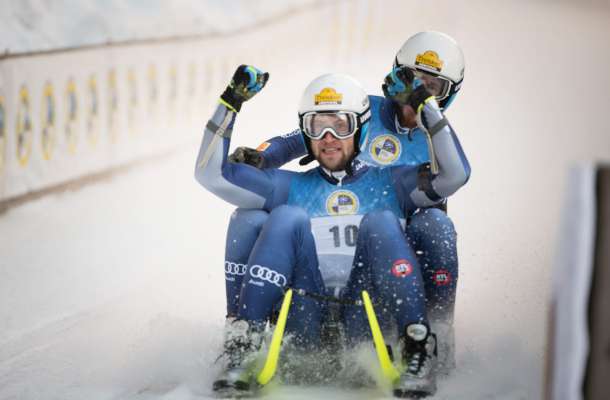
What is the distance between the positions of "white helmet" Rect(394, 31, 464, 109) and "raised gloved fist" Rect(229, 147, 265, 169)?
96 centimetres

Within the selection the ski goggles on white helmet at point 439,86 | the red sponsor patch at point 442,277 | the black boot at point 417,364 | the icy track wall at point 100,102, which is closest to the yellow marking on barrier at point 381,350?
the black boot at point 417,364

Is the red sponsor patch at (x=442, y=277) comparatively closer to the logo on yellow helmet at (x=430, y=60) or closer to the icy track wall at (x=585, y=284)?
the logo on yellow helmet at (x=430, y=60)

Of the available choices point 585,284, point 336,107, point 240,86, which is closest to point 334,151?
point 336,107

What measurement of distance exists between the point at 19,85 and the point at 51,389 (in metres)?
3.25

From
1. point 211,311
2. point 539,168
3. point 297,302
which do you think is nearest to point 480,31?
point 539,168

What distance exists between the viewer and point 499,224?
8.12 m

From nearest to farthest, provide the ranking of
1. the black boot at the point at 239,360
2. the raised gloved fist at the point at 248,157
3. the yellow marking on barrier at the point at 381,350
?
the black boot at the point at 239,360 < the yellow marking on barrier at the point at 381,350 < the raised gloved fist at the point at 248,157

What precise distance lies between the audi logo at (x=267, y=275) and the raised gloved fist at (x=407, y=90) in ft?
3.03

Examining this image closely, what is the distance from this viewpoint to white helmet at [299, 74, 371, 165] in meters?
4.52

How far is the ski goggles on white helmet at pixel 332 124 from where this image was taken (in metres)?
4.52

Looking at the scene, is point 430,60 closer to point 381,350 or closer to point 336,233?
point 336,233

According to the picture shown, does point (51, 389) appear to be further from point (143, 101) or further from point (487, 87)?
point (487, 87)

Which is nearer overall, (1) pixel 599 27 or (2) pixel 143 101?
(2) pixel 143 101

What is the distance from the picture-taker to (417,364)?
4.02 m
